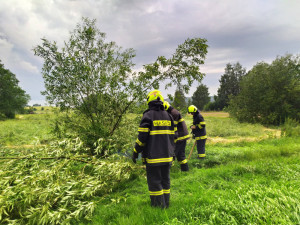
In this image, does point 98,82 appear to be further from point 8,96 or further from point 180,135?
point 8,96

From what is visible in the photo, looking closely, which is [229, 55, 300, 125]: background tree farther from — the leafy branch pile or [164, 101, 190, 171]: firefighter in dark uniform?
the leafy branch pile

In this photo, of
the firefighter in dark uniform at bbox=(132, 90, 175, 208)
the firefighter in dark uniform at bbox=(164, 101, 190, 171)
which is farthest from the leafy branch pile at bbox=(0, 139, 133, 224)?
the firefighter in dark uniform at bbox=(164, 101, 190, 171)

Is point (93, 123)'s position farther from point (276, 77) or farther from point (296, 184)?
point (276, 77)

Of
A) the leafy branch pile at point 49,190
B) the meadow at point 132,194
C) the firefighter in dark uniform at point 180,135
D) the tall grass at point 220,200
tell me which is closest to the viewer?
the tall grass at point 220,200

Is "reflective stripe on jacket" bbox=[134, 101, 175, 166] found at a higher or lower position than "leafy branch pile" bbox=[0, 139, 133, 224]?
higher

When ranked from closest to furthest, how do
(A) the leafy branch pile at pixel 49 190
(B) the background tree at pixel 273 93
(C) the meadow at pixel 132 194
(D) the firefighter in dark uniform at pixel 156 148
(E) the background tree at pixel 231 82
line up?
1. (C) the meadow at pixel 132 194
2. (A) the leafy branch pile at pixel 49 190
3. (D) the firefighter in dark uniform at pixel 156 148
4. (B) the background tree at pixel 273 93
5. (E) the background tree at pixel 231 82

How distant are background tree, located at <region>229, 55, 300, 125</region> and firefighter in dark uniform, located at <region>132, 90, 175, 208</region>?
20782 mm

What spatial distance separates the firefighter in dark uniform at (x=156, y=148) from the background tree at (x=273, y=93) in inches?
818

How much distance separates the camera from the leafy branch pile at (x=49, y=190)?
2697 mm

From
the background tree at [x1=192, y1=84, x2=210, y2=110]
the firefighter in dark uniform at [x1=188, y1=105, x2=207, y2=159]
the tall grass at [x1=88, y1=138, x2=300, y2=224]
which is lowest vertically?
the tall grass at [x1=88, y1=138, x2=300, y2=224]

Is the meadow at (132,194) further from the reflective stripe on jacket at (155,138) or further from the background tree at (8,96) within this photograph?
the background tree at (8,96)

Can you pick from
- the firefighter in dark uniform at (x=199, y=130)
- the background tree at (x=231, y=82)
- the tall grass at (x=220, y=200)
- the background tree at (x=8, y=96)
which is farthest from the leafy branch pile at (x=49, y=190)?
the background tree at (x=231, y=82)

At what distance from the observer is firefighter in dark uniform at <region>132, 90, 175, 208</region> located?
2.98 m

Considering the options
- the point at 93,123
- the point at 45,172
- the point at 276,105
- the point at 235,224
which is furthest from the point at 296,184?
the point at 276,105
